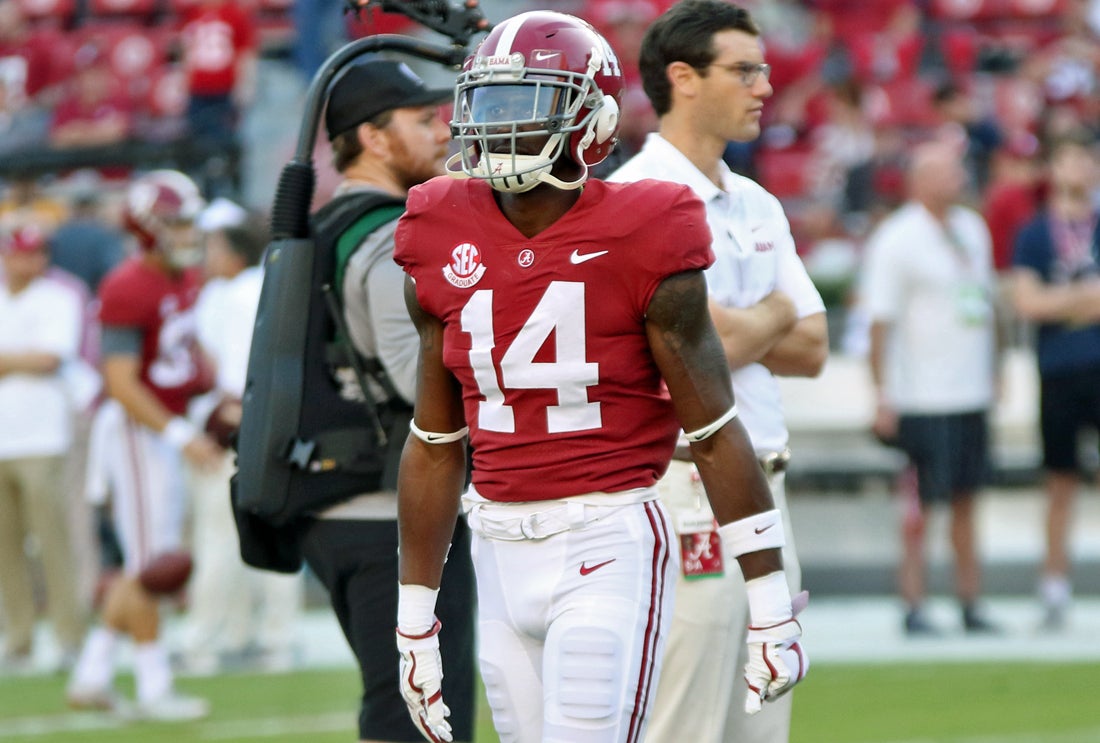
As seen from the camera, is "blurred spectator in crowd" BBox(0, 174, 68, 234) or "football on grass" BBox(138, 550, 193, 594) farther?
"blurred spectator in crowd" BBox(0, 174, 68, 234)

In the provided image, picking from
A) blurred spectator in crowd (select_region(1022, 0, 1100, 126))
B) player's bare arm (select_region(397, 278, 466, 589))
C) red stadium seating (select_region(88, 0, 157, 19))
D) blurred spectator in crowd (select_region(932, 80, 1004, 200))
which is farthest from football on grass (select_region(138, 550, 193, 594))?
red stadium seating (select_region(88, 0, 157, 19))

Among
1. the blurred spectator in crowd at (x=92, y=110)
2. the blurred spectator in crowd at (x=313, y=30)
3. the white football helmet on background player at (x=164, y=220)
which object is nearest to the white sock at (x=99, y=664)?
the white football helmet on background player at (x=164, y=220)

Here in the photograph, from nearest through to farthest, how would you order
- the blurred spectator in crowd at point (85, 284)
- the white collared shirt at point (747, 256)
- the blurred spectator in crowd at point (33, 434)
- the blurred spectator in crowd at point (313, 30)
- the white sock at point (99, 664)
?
the white collared shirt at point (747, 256)
the white sock at point (99, 664)
the blurred spectator in crowd at point (33, 434)
the blurred spectator in crowd at point (85, 284)
the blurred spectator in crowd at point (313, 30)

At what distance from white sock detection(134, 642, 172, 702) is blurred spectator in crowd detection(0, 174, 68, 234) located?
Result: 16.5 ft

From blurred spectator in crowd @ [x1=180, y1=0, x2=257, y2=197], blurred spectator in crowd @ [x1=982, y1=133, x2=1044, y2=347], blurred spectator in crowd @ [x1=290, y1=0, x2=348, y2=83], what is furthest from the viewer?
blurred spectator in crowd @ [x1=180, y1=0, x2=257, y2=197]

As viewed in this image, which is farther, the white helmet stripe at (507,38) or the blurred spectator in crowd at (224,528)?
the blurred spectator in crowd at (224,528)

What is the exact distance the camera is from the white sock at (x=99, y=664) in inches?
312

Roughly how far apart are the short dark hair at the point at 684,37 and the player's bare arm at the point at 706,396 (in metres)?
1.32

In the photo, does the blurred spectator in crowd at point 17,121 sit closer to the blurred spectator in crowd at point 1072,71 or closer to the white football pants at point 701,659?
the blurred spectator in crowd at point 1072,71

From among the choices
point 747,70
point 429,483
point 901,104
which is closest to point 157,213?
point 747,70

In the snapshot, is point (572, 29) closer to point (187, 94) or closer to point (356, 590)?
point (356, 590)

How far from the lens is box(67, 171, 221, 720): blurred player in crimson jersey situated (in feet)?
27.5

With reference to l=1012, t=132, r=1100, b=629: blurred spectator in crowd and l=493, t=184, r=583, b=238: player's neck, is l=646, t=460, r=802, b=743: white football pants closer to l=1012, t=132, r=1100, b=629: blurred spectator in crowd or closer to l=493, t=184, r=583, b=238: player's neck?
l=493, t=184, r=583, b=238: player's neck

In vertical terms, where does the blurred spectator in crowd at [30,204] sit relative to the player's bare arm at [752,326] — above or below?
above
